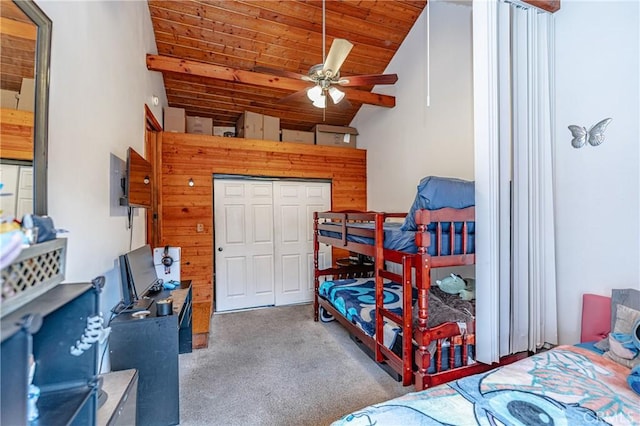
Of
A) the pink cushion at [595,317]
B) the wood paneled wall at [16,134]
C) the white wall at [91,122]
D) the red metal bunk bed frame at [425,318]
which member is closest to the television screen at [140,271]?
the white wall at [91,122]

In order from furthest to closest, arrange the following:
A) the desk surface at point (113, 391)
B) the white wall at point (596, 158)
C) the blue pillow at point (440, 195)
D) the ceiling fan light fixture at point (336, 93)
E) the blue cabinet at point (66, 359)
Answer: the ceiling fan light fixture at point (336, 93) → the blue pillow at point (440, 195) → the white wall at point (596, 158) → the desk surface at point (113, 391) → the blue cabinet at point (66, 359)

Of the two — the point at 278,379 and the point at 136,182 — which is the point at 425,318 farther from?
the point at 136,182

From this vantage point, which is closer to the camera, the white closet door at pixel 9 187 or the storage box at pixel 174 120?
the white closet door at pixel 9 187

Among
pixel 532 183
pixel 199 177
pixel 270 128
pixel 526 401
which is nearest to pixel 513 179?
pixel 532 183

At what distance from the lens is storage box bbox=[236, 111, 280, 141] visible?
4.50 m

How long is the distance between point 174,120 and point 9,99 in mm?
3454

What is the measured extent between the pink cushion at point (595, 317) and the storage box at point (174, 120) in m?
4.78

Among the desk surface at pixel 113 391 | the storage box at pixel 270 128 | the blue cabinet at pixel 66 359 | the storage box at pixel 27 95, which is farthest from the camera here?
the storage box at pixel 270 128

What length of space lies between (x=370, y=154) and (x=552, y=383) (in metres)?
4.09

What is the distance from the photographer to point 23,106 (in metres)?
1.06

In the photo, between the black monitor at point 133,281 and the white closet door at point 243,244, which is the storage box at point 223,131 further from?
the black monitor at point 133,281

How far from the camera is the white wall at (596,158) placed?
1.92 metres

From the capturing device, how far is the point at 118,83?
2258 millimetres

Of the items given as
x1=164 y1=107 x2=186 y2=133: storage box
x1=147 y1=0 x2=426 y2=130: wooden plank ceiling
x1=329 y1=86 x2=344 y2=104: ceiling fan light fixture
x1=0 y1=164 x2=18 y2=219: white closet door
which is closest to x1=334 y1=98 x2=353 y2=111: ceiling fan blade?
x1=147 y1=0 x2=426 y2=130: wooden plank ceiling
